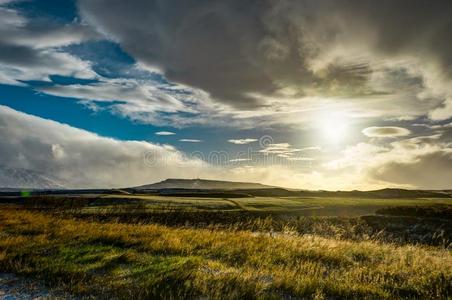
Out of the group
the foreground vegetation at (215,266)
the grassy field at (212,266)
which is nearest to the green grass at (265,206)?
the grassy field at (212,266)

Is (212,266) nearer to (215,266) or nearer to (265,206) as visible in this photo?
(215,266)

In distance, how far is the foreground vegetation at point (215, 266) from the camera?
7.99 metres

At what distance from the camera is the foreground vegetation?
7992mm

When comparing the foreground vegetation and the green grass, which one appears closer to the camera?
the foreground vegetation

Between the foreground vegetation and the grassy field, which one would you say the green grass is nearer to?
the grassy field

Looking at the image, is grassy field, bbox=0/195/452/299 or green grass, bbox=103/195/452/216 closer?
grassy field, bbox=0/195/452/299

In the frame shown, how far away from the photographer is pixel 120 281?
8281 millimetres

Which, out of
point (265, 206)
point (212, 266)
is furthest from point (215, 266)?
point (265, 206)

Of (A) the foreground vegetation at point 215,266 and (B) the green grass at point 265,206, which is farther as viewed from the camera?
(B) the green grass at point 265,206

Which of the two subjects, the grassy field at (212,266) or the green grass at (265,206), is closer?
the grassy field at (212,266)

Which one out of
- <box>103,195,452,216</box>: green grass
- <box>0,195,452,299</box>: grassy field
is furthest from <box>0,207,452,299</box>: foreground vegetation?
<box>103,195,452,216</box>: green grass

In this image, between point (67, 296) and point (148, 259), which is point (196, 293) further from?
point (148, 259)

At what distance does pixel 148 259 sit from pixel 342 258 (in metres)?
6.31

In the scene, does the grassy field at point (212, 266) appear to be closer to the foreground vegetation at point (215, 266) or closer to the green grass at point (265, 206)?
the foreground vegetation at point (215, 266)
